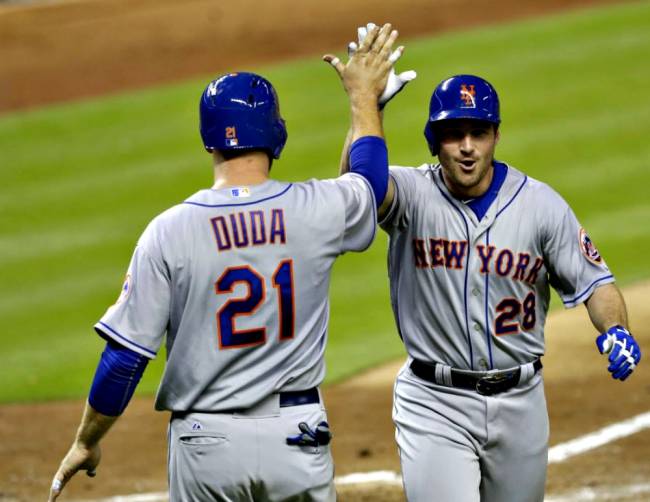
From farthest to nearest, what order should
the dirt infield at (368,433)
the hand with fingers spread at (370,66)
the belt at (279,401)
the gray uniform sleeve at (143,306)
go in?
the dirt infield at (368,433)
the hand with fingers spread at (370,66)
the belt at (279,401)
the gray uniform sleeve at (143,306)

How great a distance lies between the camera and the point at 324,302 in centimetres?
404

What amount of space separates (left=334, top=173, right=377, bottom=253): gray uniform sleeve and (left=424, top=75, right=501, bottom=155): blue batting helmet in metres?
0.63

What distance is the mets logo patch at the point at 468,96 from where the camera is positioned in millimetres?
4574

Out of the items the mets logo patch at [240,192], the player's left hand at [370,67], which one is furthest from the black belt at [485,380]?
the mets logo patch at [240,192]

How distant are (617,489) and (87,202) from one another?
27.3 feet

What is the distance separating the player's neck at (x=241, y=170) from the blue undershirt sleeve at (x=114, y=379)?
0.61 metres

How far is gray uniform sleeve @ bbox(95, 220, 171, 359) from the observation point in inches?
150

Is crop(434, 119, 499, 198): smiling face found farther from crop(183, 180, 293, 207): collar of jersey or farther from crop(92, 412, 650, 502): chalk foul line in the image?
crop(92, 412, 650, 502): chalk foul line

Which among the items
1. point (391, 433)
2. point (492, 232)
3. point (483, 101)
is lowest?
point (391, 433)

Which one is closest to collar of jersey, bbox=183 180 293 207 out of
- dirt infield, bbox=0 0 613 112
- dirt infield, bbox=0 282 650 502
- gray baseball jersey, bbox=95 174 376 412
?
gray baseball jersey, bbox=95 174 376 412

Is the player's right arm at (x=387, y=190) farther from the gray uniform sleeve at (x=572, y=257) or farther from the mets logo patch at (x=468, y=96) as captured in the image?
the gray uniform sleeve at (x=572, y=257)

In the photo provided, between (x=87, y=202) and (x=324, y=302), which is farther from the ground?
(x=324, y=302)

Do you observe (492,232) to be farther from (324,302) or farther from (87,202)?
(87,202)

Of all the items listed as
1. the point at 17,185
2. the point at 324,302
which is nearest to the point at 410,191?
the point at 324,302
